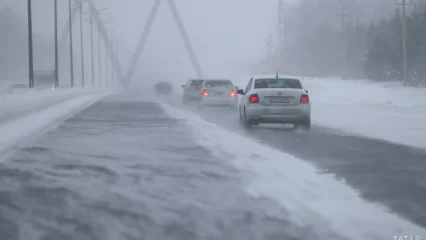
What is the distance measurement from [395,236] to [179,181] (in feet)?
11.2

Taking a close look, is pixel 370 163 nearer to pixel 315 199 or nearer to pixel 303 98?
pixel 315 199

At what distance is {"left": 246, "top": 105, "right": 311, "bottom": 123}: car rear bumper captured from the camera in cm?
1597

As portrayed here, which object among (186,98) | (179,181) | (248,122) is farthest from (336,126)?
(186,98)

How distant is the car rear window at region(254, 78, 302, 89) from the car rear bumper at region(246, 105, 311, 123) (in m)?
1.22

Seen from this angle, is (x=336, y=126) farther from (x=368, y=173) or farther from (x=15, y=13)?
(x=15, y=13)

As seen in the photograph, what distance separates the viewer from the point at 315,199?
675cm

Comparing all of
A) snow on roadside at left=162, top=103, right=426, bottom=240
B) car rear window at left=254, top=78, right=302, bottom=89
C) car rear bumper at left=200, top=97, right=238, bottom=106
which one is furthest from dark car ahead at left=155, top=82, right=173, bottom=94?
snow on roadside at left=162, top=103, right=426, bottom=240

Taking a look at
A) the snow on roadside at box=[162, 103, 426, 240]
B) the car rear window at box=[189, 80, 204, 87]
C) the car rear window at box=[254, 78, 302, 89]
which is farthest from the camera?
the car rear window at box=[189, 80, 204, 87]

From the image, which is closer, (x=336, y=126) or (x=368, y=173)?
(x=368, y=173)

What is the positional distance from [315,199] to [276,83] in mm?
10726

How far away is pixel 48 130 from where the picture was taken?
16.5m

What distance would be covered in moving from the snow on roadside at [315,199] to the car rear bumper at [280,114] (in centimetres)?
497

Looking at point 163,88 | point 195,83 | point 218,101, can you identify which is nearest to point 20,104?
point 218,101

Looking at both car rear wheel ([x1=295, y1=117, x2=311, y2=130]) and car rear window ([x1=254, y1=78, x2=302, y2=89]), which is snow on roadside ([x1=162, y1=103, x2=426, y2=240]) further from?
car rear window ([x1=254, y1=78, x2=302, y2=89])
